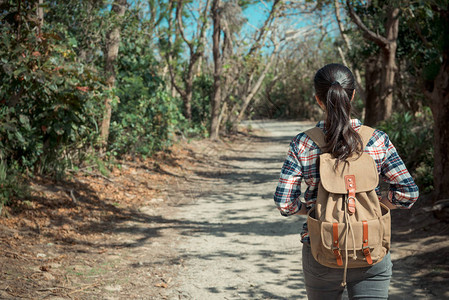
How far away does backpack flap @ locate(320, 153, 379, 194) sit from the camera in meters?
2.12

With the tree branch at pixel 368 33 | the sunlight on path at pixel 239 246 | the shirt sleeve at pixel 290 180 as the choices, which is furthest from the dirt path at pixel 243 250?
the tree branch at pixel 368 33

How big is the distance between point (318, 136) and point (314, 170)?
0.16m

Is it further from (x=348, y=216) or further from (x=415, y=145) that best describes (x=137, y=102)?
(x=348, y=216)

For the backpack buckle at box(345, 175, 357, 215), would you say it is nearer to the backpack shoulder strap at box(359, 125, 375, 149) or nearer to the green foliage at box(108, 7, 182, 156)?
the backpack shoulder strap at box(359, 125, 375, 149)

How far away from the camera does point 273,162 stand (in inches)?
538

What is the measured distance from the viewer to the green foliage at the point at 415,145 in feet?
25.7

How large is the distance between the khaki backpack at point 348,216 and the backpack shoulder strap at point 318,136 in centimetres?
7

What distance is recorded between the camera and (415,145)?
30.5ft

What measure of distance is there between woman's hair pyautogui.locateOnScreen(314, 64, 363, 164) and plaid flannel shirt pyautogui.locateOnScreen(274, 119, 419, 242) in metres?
0.09

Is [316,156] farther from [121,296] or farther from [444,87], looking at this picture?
[444,87]

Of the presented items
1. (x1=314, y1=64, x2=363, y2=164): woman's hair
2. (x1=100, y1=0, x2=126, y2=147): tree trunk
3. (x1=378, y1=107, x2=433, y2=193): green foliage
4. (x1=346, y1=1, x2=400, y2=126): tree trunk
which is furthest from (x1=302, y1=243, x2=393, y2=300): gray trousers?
(x1=100, y1=0, x2=126, y2=147): tree trunk

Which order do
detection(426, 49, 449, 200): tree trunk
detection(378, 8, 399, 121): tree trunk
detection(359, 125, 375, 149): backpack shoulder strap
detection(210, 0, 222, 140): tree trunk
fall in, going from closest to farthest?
detection(359, 125, 375, 149): backpack shoulder strap
detection(426, 49, 449, 200): tree trunk
detection(378, 8, 399, 121): tree trunk
detection(210, 0, 222, 140): tree trunk

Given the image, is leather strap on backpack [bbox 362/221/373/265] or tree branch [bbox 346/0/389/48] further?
tree branch [bbox 346/0/389/48]

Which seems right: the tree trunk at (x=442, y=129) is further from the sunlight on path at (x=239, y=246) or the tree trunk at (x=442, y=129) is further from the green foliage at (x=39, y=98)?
the green foliage at (x=39, y=98)
